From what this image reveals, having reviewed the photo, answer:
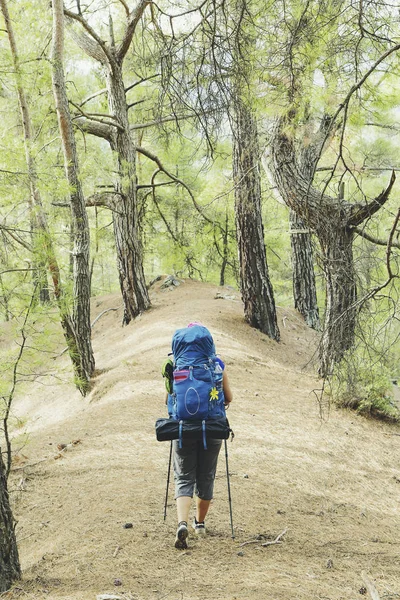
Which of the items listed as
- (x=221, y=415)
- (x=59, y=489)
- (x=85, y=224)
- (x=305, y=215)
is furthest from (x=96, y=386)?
(x=221, y=415)

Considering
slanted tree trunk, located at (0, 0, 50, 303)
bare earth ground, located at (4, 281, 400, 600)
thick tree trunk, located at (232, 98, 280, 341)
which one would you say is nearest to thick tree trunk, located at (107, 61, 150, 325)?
slanted tree trunk, located at (0, 0, 50, 303)

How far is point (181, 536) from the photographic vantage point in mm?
3279

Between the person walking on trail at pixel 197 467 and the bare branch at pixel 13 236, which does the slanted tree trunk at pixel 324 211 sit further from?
the bare branch at pixel 13 236

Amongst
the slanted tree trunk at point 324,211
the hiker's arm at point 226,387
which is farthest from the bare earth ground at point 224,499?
the slanted tree trunk at point 324,211

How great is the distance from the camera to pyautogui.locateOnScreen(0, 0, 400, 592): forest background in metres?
3.32

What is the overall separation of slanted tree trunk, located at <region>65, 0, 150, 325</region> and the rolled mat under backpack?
854 centimetres

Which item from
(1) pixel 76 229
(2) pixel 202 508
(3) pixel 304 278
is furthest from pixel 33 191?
(3) pixel 304 278

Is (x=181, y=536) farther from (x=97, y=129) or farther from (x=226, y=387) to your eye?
(x=97, y=129)

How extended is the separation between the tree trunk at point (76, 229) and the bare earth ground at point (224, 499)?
0.48m

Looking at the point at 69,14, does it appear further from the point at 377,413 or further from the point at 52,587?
the point at 52,587

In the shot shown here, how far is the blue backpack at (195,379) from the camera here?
3467mm

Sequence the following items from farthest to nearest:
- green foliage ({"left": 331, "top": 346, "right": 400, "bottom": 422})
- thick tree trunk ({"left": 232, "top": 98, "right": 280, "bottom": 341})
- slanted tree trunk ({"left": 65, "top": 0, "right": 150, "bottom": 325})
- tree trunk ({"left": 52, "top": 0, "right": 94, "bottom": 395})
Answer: slanted tree trunk ({"left": 65, "top": 0, "right": 150, "bottom": 325})
thick tree trunk ({"left": 232, "top": 98, "right": 280, "bottom": 341})
tree trunk ({"left": 52, "top": 0, "right": 94, "bottom": 395})
green foliage ({"left": 331, "top": 346, "right": 400, "bottom": 422})

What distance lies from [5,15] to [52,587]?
9032mm

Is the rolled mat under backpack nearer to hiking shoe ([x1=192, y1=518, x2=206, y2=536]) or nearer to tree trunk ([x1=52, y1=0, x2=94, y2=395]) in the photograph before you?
hiking shoe ([x1=192, y1=518, x2=206, y2=536])
